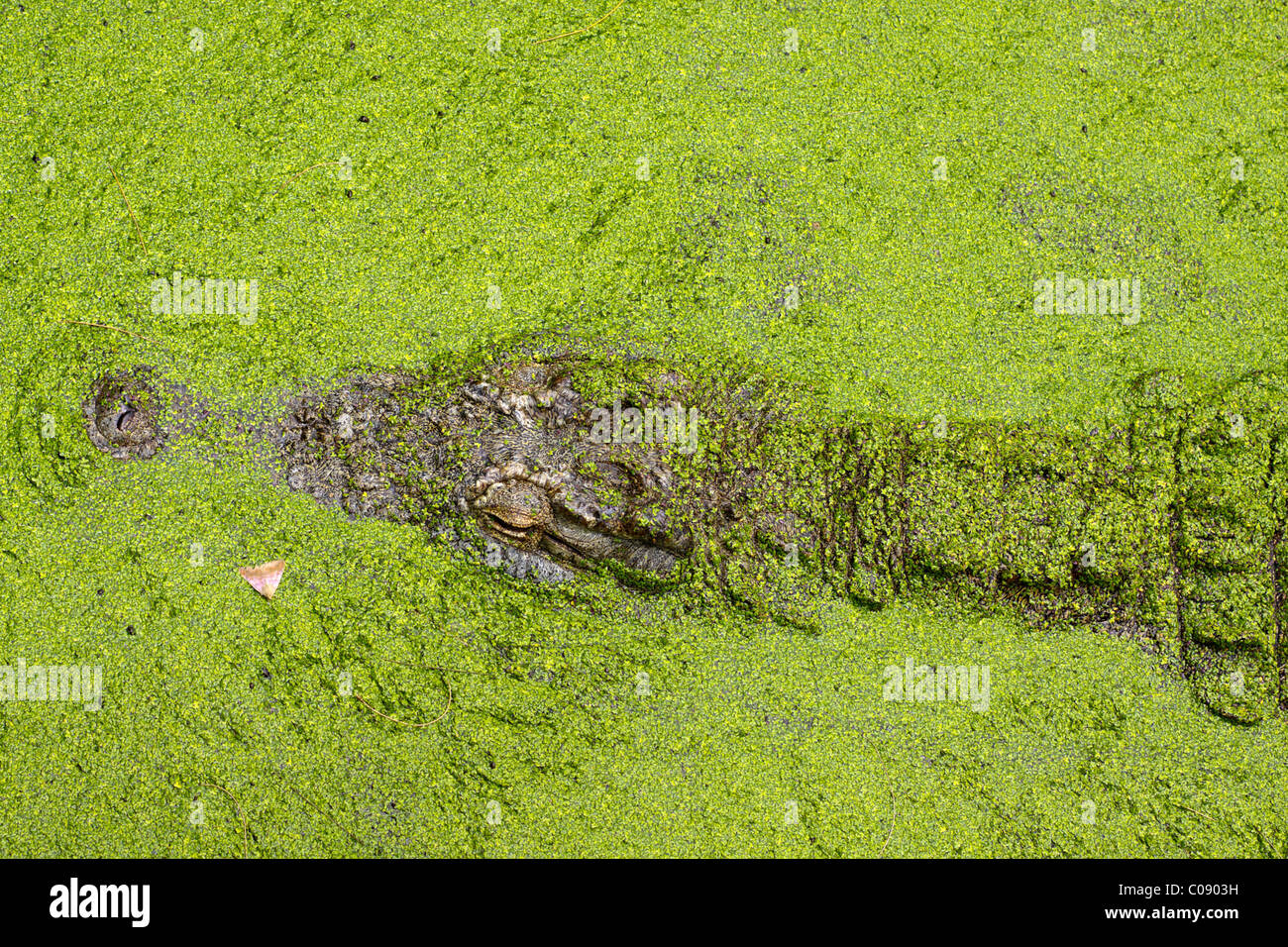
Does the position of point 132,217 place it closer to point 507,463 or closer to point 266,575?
point 266,575

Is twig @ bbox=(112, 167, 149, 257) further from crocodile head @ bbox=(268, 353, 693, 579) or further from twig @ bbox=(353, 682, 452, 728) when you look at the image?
twig @ bbox=(353, 682, 452, 728)

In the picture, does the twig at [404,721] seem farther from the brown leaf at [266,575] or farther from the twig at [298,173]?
the twig at [298,173]

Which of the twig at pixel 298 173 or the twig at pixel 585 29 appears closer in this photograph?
the twig at pixel 298 173

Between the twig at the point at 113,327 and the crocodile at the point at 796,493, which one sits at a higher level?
the twig at the point at 113,327

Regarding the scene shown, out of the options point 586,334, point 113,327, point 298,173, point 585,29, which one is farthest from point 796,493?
point 113,327

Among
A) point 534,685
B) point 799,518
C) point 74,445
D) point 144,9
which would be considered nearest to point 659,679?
point 534,685

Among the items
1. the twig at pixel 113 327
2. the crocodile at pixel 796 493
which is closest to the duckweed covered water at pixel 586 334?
the twig at pixel 113 327

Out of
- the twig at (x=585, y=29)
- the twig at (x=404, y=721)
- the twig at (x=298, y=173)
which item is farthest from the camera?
the twig at (x=585, y=29)
